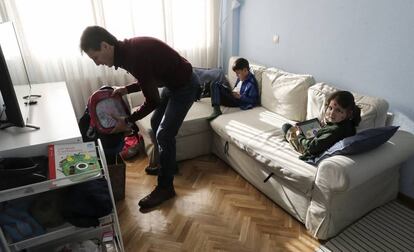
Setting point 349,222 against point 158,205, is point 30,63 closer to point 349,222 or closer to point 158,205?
point 158,205

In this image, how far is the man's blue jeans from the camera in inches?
75.3

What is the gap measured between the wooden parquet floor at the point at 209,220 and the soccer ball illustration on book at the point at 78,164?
73 cm

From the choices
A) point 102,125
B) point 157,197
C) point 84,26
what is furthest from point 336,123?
point 84,26

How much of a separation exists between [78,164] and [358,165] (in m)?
1.42

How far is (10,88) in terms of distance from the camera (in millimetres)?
1299

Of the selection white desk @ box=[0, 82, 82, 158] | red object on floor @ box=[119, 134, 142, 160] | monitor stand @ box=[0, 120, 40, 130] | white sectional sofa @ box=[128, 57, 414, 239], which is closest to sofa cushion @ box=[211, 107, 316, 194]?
white sectional sofa @ box=[128, 57, 414, 239]

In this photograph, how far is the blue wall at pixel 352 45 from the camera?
72.4 inches

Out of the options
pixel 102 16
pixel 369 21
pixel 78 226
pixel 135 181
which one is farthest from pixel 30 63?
pixel 369 21

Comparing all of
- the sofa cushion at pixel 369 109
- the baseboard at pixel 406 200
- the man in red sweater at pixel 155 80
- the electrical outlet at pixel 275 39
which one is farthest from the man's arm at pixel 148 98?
the baseboard at pixel 406 200

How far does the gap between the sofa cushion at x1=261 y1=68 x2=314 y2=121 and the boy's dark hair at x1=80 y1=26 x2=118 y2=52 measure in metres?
1.51

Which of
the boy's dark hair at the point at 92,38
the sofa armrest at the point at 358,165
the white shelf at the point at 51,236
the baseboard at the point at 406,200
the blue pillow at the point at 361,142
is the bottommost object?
the baseboard at the point at 406,200

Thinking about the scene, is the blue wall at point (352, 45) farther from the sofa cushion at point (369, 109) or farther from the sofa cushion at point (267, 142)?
the sofa cushion at point (267, 142)

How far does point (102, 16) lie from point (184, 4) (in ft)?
2.89

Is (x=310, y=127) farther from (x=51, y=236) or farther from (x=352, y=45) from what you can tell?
(x=51, y=236)
